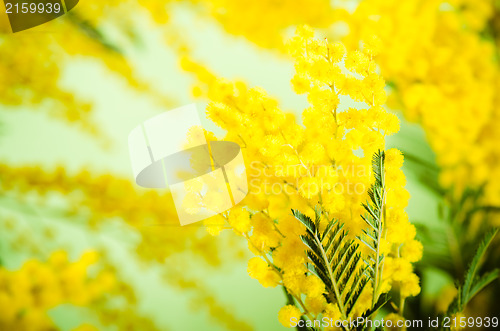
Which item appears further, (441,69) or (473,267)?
(441,69)

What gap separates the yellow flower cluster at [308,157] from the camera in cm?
40

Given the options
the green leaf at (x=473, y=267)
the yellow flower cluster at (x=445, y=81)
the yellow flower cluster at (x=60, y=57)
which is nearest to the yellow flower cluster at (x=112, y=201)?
the yellow flower cluster at (x=60, y=57)

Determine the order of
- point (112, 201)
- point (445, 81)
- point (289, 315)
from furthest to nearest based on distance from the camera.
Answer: point (445, 81)
point (112, 201)
point (289, 315)

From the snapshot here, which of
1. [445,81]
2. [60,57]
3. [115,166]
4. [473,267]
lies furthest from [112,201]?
[445,81]

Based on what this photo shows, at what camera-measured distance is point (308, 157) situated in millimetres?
400

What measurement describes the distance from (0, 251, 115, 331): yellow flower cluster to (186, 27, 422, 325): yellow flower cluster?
0.27 meters

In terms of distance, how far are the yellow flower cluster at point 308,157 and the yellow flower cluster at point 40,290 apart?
0.27 meters

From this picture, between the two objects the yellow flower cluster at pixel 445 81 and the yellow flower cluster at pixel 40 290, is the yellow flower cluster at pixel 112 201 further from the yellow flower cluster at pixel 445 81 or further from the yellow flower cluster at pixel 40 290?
the yellow flower cluster at pixel 445 81

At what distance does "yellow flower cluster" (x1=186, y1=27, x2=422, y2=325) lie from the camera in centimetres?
40

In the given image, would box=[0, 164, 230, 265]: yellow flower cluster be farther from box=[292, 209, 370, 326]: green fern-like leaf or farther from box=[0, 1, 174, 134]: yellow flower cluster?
box=[292, 209, 370, 326]: green fern-like leaf

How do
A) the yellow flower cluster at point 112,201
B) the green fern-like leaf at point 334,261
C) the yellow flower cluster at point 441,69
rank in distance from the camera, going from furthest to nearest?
the yellow flower cluster at point 441,69 < the yellow flower cluster at point 112,201 < the green fern-like leaf at point 334,261

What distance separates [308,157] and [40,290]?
15.9 inches

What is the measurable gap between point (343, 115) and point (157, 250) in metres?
0.40

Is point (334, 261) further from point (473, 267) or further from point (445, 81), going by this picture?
point (445, 81)
